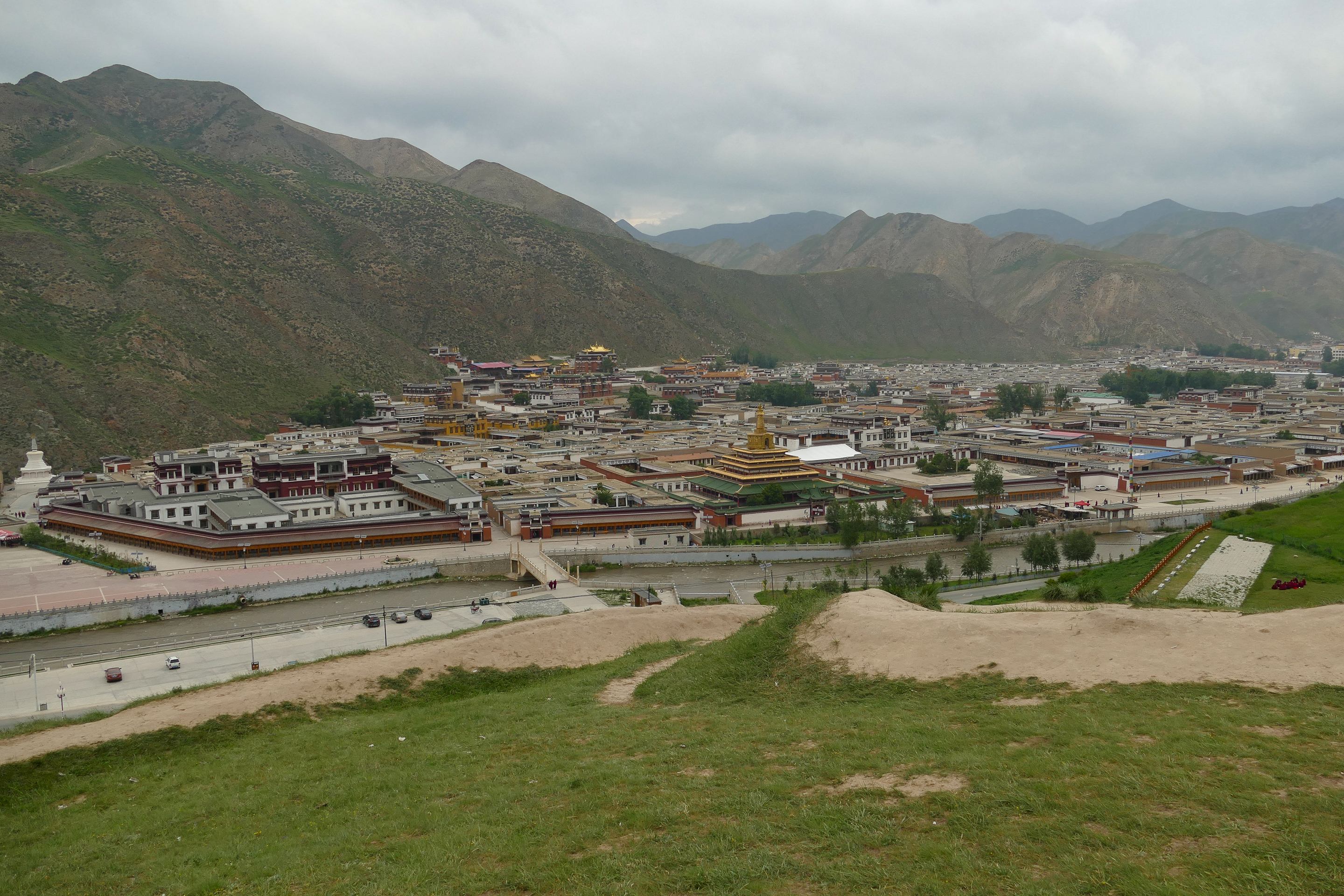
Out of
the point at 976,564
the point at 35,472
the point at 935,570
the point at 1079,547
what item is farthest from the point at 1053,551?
the point at 35,472

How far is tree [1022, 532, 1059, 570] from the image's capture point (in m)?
40.6

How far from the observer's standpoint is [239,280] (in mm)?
104312

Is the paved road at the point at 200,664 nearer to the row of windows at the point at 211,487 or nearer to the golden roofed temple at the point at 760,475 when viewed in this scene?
the golden roofed temple at the point at 760,475

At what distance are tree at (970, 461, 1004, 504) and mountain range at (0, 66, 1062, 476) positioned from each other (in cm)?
5898

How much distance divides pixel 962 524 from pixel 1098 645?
34164 millimetres

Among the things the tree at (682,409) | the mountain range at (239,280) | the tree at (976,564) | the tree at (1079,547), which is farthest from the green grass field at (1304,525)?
the mountain range at (239,280)

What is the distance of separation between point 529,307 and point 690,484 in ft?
306

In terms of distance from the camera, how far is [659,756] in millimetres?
13914

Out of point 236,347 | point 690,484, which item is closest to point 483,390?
point 236,347

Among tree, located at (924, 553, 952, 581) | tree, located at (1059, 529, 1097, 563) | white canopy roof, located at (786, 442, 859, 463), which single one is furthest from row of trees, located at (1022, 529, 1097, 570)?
white canopy roof, located at (786, 442, 859, 463)

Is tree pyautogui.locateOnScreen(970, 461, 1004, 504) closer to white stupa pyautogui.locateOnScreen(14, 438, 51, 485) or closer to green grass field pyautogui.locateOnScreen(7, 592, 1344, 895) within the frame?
green grass field pyautogui.locateOnScreen(7, 592, 1344, 895)

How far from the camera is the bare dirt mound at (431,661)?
714 inches

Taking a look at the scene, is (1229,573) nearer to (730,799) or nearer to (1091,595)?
(1091,595)

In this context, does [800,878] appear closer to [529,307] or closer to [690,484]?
[690,484]
